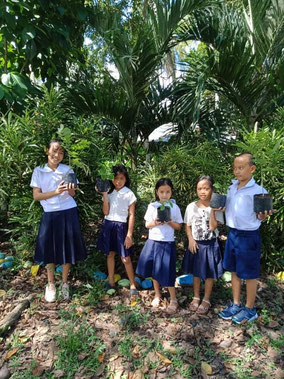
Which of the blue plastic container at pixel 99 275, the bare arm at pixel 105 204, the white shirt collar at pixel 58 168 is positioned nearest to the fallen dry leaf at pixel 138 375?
the blue plastic container at pixel 99 275

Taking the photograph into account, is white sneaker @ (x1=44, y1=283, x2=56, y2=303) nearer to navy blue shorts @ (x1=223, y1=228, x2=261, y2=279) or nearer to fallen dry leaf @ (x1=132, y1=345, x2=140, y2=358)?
fallen dry leaf @ (x1=132, y1=345, x2=140, y2=358)

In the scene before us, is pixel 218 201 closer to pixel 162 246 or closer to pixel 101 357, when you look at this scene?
pixel 162 246

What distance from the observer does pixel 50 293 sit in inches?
117

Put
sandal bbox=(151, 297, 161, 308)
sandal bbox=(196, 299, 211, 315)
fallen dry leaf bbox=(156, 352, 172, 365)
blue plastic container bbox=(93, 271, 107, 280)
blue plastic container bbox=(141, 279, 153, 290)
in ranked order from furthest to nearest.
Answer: blue plastic container bbox=(93, 271, 107, 280), blue plastic container bbox=(141, 279, 153, 290), sandal bbox=(151, 297, 161, 308), sandal bbox=(196, 299, 211, 315), fallen dry leaf bbox=(156, 352, 172, 365)

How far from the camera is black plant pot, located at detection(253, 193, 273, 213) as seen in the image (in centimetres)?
228

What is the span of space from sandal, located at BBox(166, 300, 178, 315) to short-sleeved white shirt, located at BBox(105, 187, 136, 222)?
90 centimetres

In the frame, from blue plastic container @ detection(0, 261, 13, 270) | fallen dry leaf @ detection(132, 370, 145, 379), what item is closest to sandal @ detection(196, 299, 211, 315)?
fallen dry leaf @ detection(132, 370, 145, 379)

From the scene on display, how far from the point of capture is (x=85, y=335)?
2.52m

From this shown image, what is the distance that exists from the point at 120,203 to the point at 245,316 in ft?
4.98

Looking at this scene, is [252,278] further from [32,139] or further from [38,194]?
[32,139]

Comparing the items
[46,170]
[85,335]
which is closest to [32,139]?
[46,170]

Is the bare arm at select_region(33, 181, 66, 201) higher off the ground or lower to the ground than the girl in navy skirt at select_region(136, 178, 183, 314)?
higher

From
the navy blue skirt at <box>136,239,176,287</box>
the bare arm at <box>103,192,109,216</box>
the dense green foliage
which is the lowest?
the navy blue skirt at <box>136,239,176,287</box>

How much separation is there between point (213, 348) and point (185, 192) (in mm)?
1624
